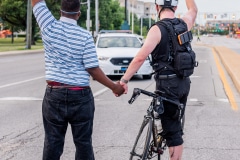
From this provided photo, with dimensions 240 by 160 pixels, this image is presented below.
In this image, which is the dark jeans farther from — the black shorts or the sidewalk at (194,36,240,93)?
the sidewalk at (194,36,240,93)

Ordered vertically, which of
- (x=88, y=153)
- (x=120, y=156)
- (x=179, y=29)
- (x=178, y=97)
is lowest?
(x=120, y=156)

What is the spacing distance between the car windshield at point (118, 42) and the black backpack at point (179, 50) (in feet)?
43.7

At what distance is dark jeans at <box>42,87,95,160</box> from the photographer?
425 centimetres

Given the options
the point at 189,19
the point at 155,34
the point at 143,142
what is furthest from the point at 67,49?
the point at 189,19

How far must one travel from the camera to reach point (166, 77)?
4.51 metres

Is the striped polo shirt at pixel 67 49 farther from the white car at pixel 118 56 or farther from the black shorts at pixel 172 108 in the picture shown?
the white car at pixel 118 56

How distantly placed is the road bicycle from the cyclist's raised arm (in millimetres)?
830

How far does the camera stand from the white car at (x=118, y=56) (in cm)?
1642

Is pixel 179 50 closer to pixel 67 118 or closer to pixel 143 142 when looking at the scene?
pixel 143 142

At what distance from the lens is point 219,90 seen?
13.7 metres

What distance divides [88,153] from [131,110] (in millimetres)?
5660

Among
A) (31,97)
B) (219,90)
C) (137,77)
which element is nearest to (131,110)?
(31,97)

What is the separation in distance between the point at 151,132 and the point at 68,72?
0.99 metres

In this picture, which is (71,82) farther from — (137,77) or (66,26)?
(137,77)
